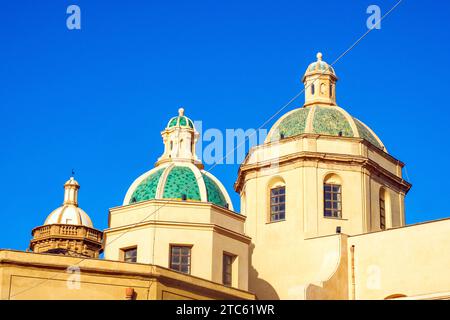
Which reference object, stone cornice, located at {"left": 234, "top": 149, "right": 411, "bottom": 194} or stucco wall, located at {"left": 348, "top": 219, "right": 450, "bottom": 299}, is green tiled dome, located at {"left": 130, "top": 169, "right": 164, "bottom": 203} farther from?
stucco wall, located at {"left": 348, "top": 219, "right": 450, "bottom": 299}

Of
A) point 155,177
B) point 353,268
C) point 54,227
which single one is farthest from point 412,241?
point 54,227

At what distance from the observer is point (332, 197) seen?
52344 mm

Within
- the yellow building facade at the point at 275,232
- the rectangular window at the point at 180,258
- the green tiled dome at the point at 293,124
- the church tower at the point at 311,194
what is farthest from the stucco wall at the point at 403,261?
the rectangular window at the point at 180,258

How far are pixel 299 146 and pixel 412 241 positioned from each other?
8.60 m

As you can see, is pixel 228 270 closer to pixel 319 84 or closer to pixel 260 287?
pixel 260 287

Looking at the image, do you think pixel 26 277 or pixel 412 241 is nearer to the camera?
pixel 26 277

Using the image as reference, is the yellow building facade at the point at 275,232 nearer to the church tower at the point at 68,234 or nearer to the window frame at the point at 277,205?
the window frame at the point at 277,205

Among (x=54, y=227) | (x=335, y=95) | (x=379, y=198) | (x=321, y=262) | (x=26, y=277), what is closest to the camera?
(x=26, y=277)

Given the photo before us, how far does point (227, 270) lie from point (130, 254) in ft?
13.6

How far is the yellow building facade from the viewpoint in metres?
41.5

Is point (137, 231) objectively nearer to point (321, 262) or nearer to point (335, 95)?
point (321, 262)

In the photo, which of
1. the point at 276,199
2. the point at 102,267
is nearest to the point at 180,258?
the point at 102,267

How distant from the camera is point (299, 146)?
52906 millimetres
